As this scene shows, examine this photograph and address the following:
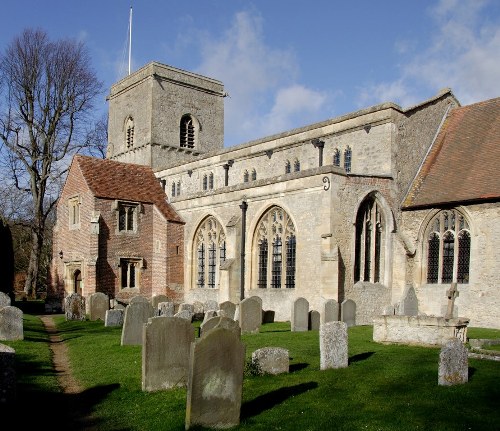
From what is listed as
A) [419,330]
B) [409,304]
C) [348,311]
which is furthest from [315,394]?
[409,304]

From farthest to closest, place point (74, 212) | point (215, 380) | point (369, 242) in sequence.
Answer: point (74, 212), point (369, 242), point (215, 380)

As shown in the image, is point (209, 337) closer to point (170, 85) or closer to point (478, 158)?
point (478, 158)

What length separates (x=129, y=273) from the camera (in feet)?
87.2

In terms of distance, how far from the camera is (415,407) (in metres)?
8.01

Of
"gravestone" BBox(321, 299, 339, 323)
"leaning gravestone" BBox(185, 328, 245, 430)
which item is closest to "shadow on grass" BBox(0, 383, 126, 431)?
"leaning gravestone" BBox(185, 328, 245, 430)

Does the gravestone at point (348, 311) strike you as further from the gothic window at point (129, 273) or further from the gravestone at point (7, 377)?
the gothic window at point (129, 273)

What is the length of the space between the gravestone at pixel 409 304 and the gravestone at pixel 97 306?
35.7 feet

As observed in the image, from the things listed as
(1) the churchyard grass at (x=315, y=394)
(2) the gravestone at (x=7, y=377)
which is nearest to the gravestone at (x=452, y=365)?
(1) the churchyard grass at (x=315, y=394)

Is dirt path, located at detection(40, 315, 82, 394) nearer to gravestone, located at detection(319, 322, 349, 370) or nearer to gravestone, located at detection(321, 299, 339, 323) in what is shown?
gravestone, located at detection(319, 322, 349, 370)

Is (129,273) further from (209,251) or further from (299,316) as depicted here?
(299,316)

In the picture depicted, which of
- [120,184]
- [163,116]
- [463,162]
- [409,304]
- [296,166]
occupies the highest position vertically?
[163,116]

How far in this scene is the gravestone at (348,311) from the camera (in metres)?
17.7

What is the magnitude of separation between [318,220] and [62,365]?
1070cm

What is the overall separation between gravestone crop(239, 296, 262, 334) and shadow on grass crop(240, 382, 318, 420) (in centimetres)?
692
